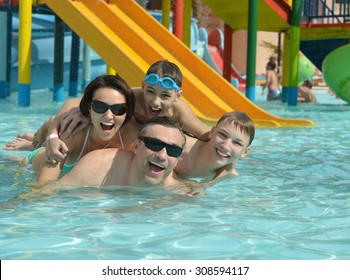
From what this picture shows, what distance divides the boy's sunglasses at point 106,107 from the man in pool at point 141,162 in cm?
23

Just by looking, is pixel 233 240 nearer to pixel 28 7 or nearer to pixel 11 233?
pixel 11 233

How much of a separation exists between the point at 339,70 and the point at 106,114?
26.3 feet

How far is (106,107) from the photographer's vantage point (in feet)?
13.7

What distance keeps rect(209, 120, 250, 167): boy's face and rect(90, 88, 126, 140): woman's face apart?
592 mm

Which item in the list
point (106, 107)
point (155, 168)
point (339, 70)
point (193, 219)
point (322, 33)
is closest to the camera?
point (193, 219)

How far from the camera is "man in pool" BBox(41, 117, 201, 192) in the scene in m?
3.91

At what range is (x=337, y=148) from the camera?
6.37 m

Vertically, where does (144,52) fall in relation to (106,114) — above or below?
below

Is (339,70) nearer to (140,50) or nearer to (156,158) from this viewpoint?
(140,50)

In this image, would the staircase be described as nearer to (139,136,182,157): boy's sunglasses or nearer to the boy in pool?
the boy in pool

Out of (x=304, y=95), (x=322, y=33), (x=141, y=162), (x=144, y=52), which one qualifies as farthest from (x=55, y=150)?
(x=304, y=95)

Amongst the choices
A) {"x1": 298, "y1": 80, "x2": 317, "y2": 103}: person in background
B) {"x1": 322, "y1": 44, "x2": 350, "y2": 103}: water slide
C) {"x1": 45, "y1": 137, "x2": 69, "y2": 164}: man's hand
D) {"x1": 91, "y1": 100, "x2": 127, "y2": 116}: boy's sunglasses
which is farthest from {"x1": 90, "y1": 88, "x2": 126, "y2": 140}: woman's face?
{"x1": 298, "y1": 80, "x2": 317, "y2": 103}: person in background
